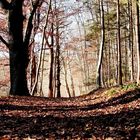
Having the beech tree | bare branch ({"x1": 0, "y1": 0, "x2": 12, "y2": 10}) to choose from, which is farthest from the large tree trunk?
bare branch ({"x1": 0, "y1": 0, "x2": 12, "y2": 10})

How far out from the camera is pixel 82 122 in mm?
8344

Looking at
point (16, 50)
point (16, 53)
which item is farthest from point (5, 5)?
point (16, 53)

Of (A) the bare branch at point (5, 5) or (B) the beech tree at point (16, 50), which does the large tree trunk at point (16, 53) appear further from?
(A) the bare branch at point (5, 5)

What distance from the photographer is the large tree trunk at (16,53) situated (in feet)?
61.1

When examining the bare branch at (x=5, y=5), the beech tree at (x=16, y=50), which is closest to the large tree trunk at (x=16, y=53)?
the beech tree at (x=16, y=50)

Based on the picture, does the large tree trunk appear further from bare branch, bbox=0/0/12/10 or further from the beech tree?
bare branch, bbox=0/0/12/10

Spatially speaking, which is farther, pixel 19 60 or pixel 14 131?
pixel 19 60

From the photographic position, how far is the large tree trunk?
61.1ft

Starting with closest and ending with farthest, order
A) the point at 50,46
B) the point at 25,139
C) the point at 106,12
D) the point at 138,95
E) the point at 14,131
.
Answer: the point at 25,139
the point at 14,131
the point at 138,95
the point at 50,46
the point at 106,12

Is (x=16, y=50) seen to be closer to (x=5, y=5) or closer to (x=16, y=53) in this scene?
(x=16, y=53)

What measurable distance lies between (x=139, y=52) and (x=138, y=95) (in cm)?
589

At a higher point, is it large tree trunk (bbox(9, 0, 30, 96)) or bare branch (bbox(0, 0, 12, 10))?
bare branch (bbox(0, 0, 12, 10))

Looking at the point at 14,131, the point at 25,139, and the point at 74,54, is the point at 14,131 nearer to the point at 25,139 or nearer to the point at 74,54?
the point at 25,139

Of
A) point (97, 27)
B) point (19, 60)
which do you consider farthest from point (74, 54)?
point (19, 60)
